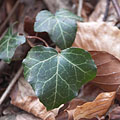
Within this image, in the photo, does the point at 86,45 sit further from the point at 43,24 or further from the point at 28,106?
the point at 28,106

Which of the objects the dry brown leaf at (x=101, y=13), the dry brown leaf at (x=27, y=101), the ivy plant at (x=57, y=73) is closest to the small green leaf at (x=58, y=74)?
the ivy plant at (x=57, y=73)

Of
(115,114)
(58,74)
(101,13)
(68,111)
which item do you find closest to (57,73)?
(58,74)

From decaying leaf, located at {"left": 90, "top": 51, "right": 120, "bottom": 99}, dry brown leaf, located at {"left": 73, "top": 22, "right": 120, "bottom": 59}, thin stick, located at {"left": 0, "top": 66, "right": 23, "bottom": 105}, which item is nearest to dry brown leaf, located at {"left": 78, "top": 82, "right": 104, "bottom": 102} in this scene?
decaying leaf, located at {"left": 90, "top": 51, "right": 120, "bottom": 99}

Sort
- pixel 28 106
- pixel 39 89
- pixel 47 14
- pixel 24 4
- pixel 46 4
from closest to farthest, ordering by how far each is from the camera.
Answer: pixel 39 89
pixel 28 106
pixel 47 14
pixel 46 4
pixel 24 4

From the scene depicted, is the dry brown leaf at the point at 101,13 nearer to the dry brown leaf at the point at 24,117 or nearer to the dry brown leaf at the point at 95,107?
the dry brown leaf at the point at 95,107

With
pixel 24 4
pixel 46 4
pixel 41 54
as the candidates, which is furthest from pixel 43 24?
pixel 24 4

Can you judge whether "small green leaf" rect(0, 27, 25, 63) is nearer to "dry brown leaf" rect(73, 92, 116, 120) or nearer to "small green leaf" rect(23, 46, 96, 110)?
"small green leaf" rect(23, 46, 96, 110)

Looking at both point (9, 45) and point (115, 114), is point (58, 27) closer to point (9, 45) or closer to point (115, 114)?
point (9, 45)

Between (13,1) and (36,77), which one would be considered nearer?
(36,77)
